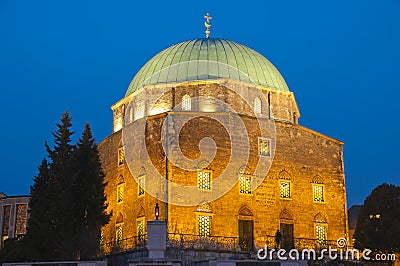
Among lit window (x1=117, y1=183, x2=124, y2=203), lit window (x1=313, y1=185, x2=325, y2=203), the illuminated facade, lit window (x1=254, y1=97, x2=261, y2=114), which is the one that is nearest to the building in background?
the illuminated facade

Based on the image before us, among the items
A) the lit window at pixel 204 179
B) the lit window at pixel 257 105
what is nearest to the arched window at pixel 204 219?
the lit window at pixel 204 179

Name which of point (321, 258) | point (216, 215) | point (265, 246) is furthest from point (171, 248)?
point (321, 258)

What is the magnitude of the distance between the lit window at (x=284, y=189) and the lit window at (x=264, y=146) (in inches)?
56.3

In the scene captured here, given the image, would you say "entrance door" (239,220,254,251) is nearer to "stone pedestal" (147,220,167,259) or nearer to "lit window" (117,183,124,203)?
"lit window" (117,183,124,203)

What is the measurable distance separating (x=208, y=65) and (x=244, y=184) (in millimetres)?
6185

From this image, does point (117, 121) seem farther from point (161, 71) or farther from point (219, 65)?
point (219, 65)

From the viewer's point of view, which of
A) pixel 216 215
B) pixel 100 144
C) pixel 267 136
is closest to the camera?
pixel 216 215

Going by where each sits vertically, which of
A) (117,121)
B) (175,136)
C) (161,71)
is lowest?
(175,136)

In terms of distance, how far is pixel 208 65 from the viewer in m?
28.5

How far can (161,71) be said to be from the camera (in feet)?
95.3

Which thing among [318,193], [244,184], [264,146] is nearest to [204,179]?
[244,184]

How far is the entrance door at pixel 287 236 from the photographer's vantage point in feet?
85.4

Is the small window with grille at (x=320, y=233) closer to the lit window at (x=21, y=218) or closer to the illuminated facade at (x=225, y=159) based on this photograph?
the illuminated facade at (x=225, y=159)

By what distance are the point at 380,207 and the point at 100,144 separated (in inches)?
540
